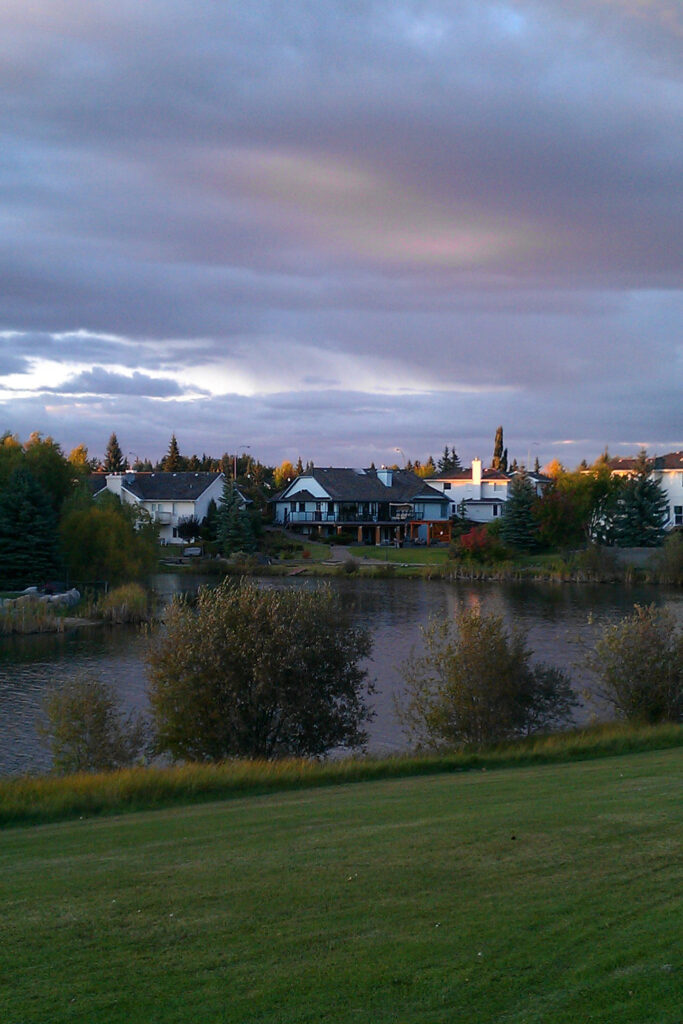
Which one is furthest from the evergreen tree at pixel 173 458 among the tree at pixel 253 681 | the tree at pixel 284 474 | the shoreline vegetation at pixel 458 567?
the tree at pixel 253 681

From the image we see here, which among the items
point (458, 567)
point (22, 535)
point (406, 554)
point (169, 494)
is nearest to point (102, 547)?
point (22, 535)

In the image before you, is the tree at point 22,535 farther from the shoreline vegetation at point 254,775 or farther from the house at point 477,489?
the house at point 477,489

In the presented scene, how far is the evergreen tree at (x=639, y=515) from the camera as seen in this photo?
88500 mm

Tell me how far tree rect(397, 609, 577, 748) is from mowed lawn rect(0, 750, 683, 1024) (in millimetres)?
9321

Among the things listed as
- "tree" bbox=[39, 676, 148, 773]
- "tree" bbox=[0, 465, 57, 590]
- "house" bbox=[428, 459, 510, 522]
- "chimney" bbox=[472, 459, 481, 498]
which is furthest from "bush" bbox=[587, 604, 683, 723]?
"chimney" bbox=[472, 459, 481, 498]

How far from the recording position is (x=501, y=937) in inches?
266

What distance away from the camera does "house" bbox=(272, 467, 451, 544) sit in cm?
10962

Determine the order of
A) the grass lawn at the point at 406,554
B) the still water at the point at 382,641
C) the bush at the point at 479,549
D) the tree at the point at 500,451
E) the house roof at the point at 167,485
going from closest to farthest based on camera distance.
A: the still water at the point at 382,641 → the bush at the point at 479,549 → the grass lawn at the point at 406,554 → the house roof at the point at 167,485 → the tree at the point at 500,451

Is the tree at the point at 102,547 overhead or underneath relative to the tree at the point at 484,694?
overhead

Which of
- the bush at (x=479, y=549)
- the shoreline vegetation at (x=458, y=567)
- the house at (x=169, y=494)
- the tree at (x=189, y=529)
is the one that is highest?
the house at (x=169, y=494)

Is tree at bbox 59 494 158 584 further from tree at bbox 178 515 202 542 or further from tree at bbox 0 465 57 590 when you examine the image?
tree at bbox 178 515 202 542

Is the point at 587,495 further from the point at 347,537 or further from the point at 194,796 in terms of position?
the point at 194,796

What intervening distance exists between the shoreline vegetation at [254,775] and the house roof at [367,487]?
89.8m

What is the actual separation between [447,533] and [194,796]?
95563 mm
